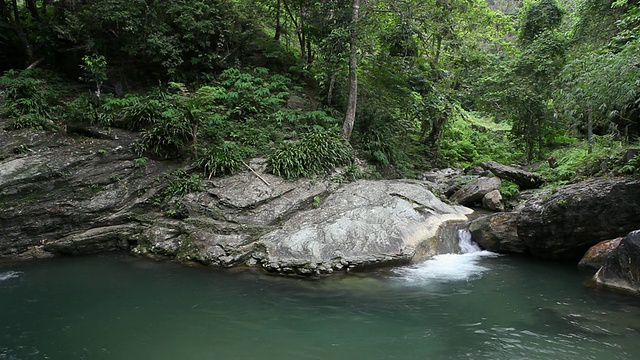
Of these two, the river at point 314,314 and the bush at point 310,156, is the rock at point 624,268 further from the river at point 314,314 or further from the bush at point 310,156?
the bush at point 310,156

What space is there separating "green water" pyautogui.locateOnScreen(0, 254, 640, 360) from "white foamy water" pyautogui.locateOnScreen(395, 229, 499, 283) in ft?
0.18

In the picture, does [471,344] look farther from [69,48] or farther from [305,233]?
[69,48]

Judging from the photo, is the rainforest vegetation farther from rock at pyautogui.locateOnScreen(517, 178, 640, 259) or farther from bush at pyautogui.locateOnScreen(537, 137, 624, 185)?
rock at pyautogui.locateOnScreen(517, 178, 640, 259)

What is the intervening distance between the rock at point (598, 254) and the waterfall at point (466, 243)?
225 centimetres

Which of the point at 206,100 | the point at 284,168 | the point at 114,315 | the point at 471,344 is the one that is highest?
the point at 206,100

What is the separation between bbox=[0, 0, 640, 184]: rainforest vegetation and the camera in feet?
38.4

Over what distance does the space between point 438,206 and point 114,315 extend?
8.49m

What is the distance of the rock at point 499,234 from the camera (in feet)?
29.7

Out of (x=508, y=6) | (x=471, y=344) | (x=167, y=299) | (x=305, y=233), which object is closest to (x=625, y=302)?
(x=471, y=344)

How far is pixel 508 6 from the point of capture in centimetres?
3975

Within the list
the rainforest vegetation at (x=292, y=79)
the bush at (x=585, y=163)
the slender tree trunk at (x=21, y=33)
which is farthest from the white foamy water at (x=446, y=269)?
the slender tree trunk at (x=21, y=33)

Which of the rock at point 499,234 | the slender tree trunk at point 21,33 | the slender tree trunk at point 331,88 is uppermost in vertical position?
the slender tree trunk at point 21,33

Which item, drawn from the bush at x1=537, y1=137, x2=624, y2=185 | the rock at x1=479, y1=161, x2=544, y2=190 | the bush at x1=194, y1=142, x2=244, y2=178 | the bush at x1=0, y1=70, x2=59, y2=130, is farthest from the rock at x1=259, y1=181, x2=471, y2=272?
the bush at x1=0, y1=70, x2=59, y2=130

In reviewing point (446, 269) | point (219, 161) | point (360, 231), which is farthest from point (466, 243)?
point (219, 161)
